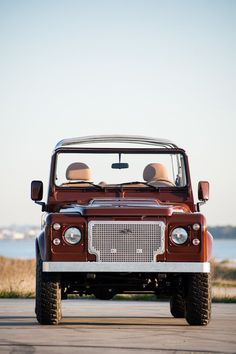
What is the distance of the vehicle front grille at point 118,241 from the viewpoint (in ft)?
43.7

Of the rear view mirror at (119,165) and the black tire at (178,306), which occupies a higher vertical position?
the rear view mirror at (119,165)

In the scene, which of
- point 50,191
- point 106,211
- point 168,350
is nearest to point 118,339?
point 168,350

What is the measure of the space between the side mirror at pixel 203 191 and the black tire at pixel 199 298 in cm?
150

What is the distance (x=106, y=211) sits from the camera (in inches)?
526

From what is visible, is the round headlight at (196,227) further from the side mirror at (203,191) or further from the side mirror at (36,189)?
the side mirror at (36,189)

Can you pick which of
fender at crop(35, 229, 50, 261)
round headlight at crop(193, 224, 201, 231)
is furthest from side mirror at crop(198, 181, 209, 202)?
fender at crop(35, 229, 50, 261)

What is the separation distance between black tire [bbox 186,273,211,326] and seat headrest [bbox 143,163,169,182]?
218 centimetres

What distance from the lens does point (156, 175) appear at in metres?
15.4

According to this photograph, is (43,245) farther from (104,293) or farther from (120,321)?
(120,321)

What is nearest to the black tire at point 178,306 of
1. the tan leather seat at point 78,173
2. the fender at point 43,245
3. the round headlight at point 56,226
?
the tan leather seat at point 78,173

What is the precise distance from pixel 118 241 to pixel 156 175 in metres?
2.27

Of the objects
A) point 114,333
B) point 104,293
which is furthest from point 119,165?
point 114,333

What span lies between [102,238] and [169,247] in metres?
0.83

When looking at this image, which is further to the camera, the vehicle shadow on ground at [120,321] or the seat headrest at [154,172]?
the seat headrest at [154,172]
